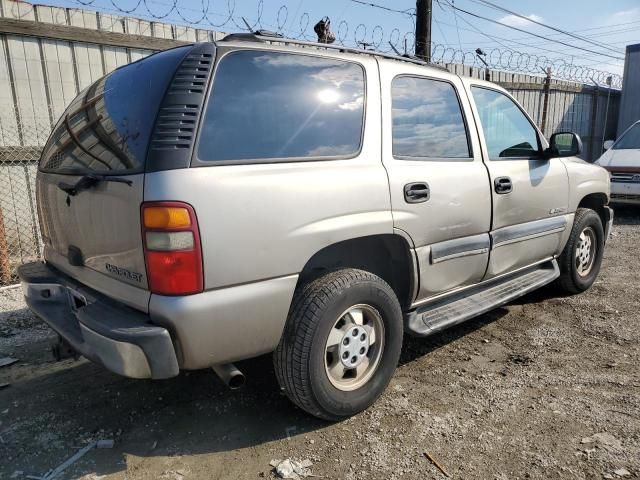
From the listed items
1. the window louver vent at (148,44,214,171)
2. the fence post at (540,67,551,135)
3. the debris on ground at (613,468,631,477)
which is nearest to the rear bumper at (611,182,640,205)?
the fence post at (540,67,551,135)

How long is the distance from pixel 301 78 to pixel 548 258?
297 centimetres

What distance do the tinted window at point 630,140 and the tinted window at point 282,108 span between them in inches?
353

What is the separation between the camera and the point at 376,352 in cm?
293

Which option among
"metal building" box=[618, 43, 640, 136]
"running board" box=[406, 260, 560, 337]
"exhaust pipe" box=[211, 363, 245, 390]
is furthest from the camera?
"metal building" box=[618, 43, 640, 136]

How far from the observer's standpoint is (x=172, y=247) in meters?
2.13

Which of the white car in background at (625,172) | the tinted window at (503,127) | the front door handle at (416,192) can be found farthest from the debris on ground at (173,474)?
the white car in background at (625,172)

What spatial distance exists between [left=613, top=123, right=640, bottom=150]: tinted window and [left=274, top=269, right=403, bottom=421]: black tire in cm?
912

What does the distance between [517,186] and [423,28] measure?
18.6ft

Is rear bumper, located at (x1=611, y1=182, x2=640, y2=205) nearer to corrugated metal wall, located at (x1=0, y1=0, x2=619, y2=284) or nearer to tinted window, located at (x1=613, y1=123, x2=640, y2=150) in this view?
tinted window, located at (x1=613, y1=123, x2=640, y2=150)

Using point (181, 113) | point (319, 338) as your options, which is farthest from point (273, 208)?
point (319, 338)

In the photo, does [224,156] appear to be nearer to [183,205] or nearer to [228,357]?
[183,205]

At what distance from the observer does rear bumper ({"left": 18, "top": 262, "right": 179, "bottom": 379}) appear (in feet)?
7.00

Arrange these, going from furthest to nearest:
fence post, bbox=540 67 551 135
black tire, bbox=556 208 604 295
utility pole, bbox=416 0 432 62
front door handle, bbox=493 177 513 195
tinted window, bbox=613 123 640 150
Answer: fence post, bbox=540 67 551 135
tinted window, bbox=613 123 640 150
utility pole, bbox=416 0 432 62
black tire, bbox=556 208 604 295
front door handle, bbox=493 177 513 195

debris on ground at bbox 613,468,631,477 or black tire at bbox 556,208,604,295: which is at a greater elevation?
black tire at bbox 556,208,604,295
